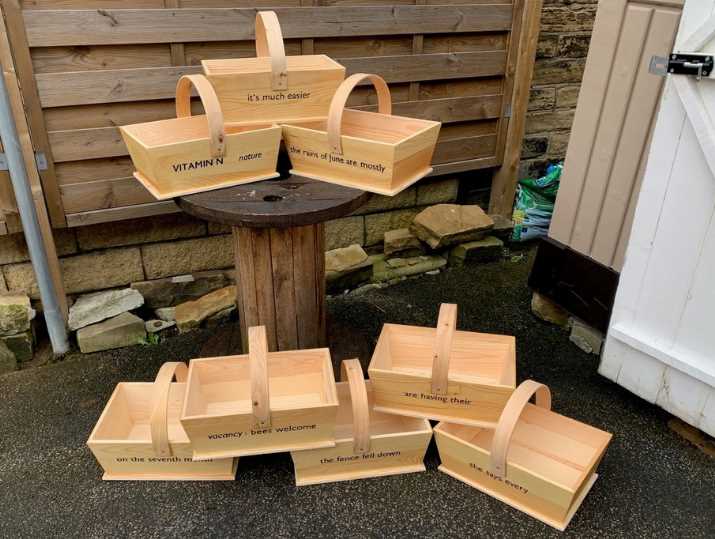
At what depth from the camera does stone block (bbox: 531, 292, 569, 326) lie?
11.6ft

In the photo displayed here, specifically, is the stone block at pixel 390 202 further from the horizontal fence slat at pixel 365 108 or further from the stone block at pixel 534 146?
the stone block at pixel 534 146

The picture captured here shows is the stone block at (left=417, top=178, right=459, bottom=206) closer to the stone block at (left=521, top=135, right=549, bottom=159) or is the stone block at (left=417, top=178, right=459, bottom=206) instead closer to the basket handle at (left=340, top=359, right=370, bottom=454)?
the stone block at (left=521, top=135, right=549, bottom=159)

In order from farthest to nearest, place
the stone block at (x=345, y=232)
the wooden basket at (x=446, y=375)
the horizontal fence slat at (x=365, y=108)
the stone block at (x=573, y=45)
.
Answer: the stone block at (x=573, y=45) → the stone block at (x=345, y=232) → the horizontal fence slat at (x=365, y=108) → the wooden basket at (x=446, y=375)

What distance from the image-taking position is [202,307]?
3.52 m

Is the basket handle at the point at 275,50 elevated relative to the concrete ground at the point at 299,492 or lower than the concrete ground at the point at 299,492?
elevated

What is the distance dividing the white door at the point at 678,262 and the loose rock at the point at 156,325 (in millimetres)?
2392

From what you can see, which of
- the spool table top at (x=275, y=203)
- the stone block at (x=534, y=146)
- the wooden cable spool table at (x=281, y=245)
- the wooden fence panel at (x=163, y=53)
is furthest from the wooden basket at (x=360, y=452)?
the stone block at (x=534, y=146)

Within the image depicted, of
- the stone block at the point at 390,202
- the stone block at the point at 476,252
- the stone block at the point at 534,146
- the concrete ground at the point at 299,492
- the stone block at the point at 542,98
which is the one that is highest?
the stone block at the point at 542,98

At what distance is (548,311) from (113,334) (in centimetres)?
252

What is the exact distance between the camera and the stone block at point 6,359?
121 inches

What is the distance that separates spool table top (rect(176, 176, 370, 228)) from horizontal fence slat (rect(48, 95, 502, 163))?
982mm

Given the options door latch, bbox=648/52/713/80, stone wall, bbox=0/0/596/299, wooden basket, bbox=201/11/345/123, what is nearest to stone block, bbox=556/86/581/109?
stone wall, bbox=0/0/596/299

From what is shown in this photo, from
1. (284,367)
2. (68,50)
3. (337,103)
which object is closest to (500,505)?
(284,367)

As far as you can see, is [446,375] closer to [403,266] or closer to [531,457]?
[531,457]
